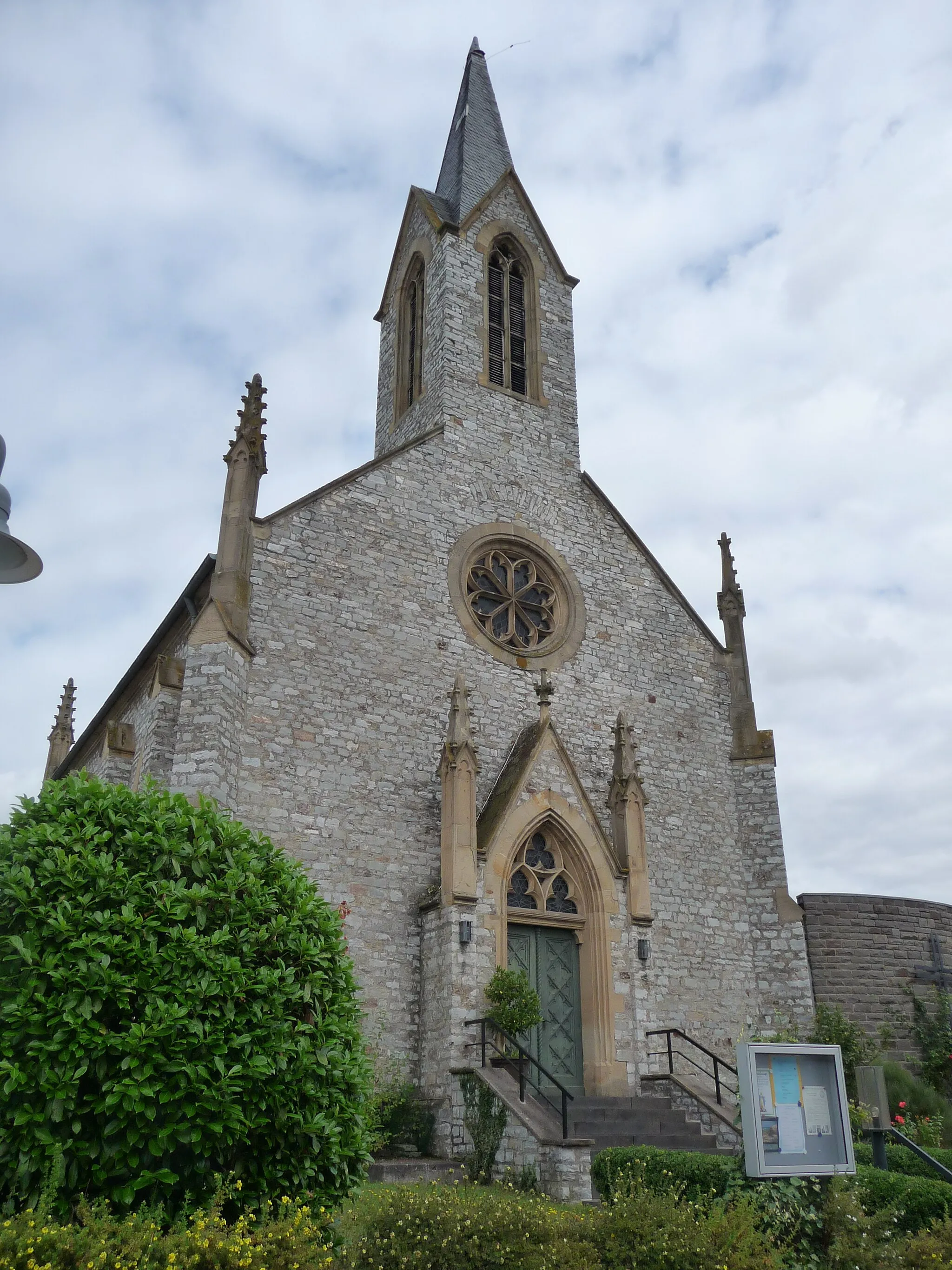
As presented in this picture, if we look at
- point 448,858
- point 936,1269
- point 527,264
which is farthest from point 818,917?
point 527,264

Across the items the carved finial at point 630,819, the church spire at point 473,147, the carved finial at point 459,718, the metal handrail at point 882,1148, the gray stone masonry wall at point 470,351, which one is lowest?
the metal handrail at point 882,1148

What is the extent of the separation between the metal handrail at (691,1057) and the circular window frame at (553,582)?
579 centimetres

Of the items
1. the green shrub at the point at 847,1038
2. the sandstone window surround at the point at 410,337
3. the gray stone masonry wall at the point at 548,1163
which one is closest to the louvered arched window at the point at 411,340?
the sandstone window surround at the point at 410,337

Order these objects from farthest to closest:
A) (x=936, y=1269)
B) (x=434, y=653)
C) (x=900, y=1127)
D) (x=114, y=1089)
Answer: (x=434, y=653)
(x=900, y=1127)
(x=936, y=1269)
(x=114, y=1089)

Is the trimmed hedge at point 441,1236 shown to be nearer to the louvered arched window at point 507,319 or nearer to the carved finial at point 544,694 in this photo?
the carved finial at point 544,694

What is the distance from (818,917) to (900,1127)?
17.4 ft

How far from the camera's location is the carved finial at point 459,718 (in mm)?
15180

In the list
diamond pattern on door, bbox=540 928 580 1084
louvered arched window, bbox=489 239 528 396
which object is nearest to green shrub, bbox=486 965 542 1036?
diamond pattern on door, bbox=540 928 580 1084

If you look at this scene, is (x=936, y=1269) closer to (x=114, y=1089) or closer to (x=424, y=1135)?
(x=114, y=1089)

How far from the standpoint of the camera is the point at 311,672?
15.2 metres

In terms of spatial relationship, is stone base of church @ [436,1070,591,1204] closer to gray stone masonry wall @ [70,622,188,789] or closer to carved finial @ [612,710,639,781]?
carved finial @ [612,710,639,781]

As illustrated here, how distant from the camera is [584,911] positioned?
15.8m

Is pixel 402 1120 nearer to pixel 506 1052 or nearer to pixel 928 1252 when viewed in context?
pixel 506 1052

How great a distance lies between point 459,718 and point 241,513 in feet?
14.5
